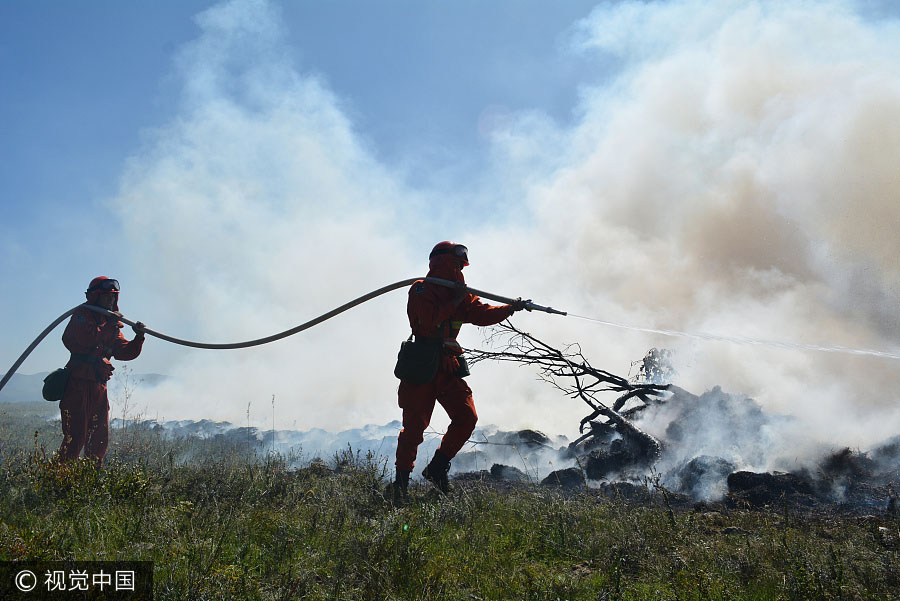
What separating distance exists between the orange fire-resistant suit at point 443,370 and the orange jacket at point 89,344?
168 inches

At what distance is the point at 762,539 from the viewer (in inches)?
129

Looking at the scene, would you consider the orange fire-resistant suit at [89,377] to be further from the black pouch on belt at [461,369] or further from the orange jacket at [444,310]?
the black pouch on belt at [461,369]

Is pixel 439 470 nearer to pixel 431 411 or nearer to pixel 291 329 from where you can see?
pixel 431 411

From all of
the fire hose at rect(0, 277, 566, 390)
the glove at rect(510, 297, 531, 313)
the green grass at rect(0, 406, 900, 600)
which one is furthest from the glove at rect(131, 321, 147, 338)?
the glove at rect(510, 297, 531, 313)

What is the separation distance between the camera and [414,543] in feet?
9.89

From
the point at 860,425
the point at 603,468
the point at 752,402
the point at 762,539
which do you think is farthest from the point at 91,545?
the point at 860,425

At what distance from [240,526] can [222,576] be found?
30.1 inches

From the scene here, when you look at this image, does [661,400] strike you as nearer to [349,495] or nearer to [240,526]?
[349,495]

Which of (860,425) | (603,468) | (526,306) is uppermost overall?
(526,306)

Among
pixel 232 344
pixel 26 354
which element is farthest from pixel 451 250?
pixel 26 354

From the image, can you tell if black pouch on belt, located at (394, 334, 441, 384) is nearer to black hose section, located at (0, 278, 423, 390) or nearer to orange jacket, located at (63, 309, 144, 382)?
black hose section, located at (0, 278, 423, 390)

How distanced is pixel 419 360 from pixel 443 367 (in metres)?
0.30

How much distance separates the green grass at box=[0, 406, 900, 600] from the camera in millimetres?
2433

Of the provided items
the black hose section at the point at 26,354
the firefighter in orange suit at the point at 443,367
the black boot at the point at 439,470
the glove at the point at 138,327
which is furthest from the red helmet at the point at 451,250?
the black hose section at the point at 26,354
